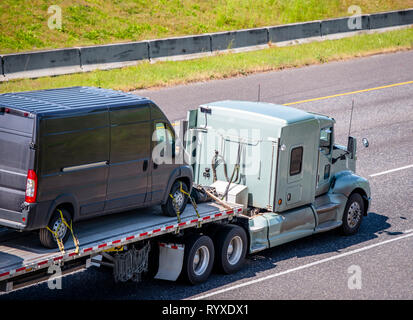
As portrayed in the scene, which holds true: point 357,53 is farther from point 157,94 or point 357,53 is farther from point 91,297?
point 91,297

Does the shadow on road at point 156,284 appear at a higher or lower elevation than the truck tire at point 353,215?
lower

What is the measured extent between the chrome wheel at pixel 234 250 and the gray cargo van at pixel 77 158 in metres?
1.47

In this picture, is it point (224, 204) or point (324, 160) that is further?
point (324, 160)

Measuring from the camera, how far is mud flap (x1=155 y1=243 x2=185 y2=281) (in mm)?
12352

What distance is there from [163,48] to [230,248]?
52.8 ft

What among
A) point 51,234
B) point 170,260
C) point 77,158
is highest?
point 77,158

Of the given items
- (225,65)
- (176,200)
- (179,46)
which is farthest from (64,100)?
(179,46)

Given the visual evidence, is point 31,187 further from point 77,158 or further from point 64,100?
point 64,100

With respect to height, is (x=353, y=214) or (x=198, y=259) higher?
(x=353, y=214)

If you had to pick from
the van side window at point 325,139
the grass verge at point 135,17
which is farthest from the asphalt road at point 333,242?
the grass verge at point 135,17

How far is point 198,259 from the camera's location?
12.8 metres

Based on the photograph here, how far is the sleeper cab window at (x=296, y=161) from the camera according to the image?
45.3ft

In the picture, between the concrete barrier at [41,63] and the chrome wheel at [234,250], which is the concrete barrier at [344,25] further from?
the chrome wheel at [234,250]

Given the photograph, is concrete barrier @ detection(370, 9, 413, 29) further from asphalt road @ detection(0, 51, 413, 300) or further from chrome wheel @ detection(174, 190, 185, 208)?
chrome wheel @ detection(174, 190, 185, 208)
